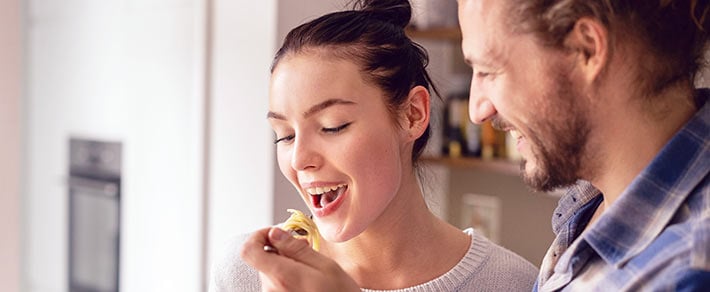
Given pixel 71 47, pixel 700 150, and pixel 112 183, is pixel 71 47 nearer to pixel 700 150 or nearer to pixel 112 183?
pixel 112 183

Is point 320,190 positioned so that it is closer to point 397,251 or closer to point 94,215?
point 397,251

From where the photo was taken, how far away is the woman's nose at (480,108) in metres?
1.05

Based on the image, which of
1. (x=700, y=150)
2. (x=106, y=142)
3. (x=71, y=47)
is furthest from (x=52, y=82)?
Result: (x=700, y=150)

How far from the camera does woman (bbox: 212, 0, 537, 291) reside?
1.20 m

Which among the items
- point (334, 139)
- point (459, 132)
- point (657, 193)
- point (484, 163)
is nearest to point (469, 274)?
point (334, 139)

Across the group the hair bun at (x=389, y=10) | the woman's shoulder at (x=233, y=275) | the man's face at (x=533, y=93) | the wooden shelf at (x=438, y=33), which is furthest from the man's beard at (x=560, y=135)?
the wooden shelf at (x=438, y=33)

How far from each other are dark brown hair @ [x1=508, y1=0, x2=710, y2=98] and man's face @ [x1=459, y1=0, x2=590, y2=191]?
22 millimetres

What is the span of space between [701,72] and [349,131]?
511 millimetres

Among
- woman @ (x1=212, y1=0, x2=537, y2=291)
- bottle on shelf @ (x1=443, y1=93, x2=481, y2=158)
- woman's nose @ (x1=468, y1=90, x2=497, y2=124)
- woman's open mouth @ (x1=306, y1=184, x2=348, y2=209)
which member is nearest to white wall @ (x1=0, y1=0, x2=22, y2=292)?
bottle on shelf @ (x1=443, y1=93, x2=481, y2=158)

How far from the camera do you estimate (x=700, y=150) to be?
917mm

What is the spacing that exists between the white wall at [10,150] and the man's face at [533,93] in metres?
2.03

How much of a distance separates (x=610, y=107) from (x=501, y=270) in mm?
454

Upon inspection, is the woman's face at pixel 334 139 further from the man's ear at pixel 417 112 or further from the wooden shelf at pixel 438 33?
the wooden shelf at pixel 438 33

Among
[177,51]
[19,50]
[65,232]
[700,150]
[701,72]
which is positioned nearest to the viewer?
[700,150]
